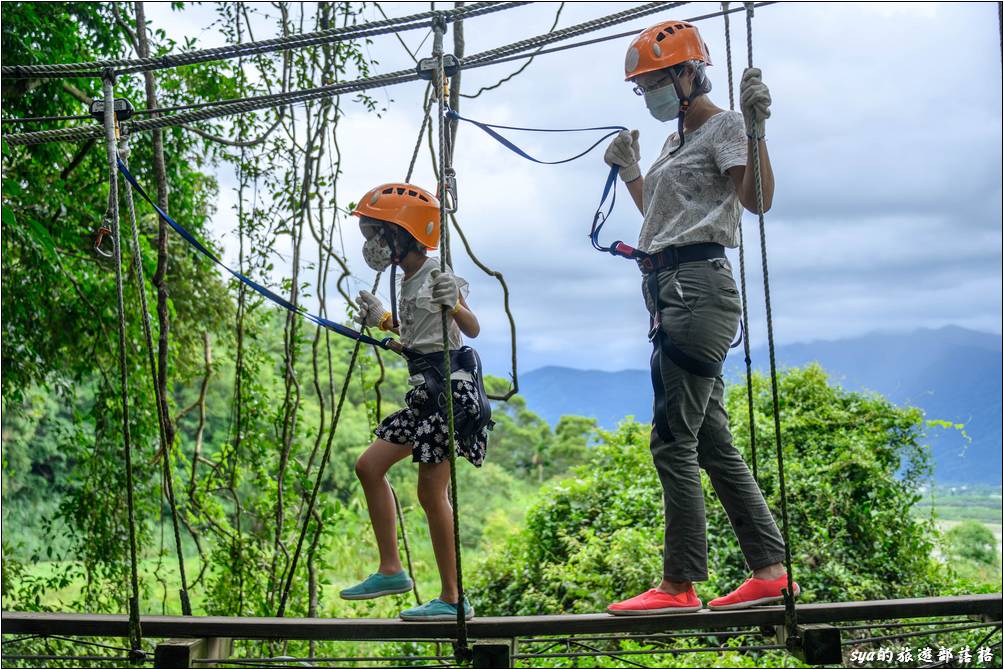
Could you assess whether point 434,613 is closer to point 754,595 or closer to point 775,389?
point 754,595

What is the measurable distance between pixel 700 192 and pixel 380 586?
1201 mm

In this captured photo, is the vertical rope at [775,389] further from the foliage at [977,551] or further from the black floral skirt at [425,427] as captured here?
the foliage at [977,551]

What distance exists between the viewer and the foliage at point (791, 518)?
253 inches

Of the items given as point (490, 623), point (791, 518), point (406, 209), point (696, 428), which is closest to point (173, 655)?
point (490, 623)

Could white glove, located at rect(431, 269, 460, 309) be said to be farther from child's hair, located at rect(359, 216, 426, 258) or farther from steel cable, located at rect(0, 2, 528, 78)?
steel cable, located at rect(0, 2, 528, 78)

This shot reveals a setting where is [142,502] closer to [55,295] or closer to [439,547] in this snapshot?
[55,295]

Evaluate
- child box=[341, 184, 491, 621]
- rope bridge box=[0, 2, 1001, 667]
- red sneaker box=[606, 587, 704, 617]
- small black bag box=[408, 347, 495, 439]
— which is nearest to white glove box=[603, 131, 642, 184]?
rope bridge box=[0, 2, 1001, 667]

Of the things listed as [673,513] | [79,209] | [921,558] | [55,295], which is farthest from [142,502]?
[921,558]

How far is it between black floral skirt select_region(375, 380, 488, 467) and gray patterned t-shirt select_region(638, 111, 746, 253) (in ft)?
1.87

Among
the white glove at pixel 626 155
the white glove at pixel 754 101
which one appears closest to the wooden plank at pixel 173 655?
the white glove at pixel 626 155

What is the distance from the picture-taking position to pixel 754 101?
209cm

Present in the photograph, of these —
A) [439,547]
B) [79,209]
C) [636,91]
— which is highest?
[79,209]

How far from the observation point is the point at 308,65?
508 cm

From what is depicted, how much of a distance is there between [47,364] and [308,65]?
2.05m
